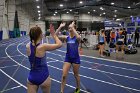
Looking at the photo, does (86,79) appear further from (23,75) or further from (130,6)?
(130,6)

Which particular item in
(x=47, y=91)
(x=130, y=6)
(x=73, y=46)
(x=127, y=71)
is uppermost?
(x=130, y=6)

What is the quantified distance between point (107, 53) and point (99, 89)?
9.01 metres

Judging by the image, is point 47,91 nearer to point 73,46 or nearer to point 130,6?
point 73,46

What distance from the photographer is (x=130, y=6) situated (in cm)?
4109

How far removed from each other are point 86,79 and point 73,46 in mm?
2818

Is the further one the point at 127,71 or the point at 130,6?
the point at 130,6

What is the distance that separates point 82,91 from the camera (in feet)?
23.2

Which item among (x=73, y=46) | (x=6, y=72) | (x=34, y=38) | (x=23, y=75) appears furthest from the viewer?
(x=6, y=72)

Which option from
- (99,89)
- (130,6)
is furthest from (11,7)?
(99,89)

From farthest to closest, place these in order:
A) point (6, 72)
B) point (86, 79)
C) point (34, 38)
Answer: point (6, 72)
point (86, 79)
point (34, 38)

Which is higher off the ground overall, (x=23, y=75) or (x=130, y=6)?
(x=130, y=6)

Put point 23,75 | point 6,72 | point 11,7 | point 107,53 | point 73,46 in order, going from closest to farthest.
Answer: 1. point 73,46
2. point 23,75
3. point 6,72
4. point 107,53
5. point 11,7

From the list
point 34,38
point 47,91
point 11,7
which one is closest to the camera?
point 34,38

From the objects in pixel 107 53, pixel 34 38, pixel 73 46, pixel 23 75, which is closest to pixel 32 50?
pixel 34 38
